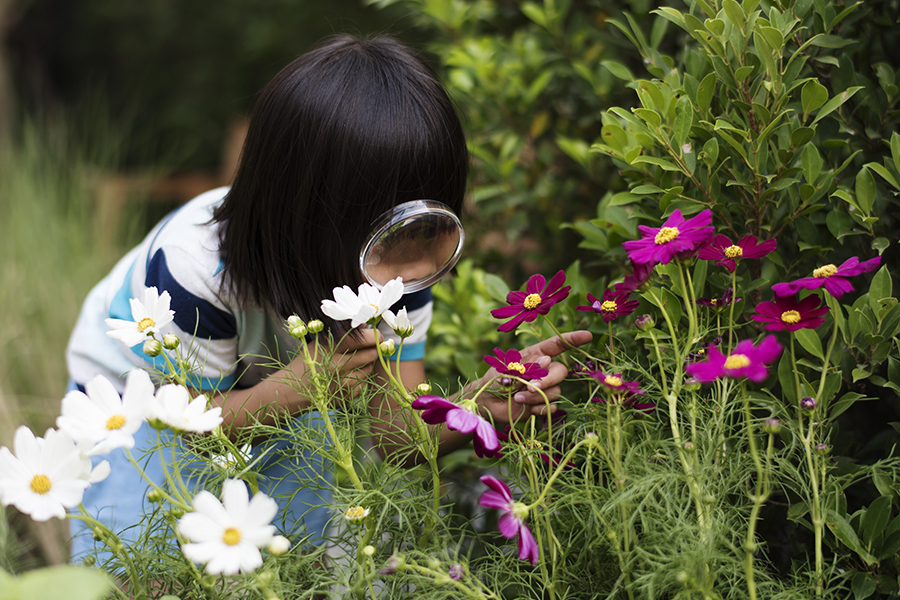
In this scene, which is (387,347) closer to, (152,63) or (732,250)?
(732,250)

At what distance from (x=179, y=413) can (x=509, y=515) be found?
0.27 meters

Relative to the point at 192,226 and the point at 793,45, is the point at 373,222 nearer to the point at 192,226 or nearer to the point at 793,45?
the point at 192,226

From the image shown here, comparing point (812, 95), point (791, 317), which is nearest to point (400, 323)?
point (791, 317)

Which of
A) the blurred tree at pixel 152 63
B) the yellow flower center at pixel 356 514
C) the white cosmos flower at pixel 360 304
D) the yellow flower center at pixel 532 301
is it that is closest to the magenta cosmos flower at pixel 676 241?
the yellow flower center at pixel 532 301

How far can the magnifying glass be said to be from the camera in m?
0.81

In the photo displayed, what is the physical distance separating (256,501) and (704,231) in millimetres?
430

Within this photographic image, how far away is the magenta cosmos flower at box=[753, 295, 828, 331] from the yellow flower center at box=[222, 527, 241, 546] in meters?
0.45

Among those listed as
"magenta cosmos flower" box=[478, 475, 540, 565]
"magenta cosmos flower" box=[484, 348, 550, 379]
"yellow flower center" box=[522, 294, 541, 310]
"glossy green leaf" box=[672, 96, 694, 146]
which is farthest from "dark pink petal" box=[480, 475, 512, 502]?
"glossy green leaf" box=[672, 96, 694, 146]

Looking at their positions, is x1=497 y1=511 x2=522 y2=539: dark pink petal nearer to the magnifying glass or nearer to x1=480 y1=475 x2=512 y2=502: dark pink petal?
x1=480 y1=475 x2=512 y2=502: dark pink petal

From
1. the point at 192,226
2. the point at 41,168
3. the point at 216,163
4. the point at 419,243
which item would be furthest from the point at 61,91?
the point at 419,243

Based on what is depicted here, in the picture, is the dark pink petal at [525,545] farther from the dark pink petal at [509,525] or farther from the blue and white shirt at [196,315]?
the blue and white shirt at [196,315]

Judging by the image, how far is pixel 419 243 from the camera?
833mm

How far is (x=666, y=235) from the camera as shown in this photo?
596 mm

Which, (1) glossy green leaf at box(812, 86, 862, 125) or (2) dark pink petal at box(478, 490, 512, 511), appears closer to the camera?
(2) dark pink petal at box(478, 490, 512, 511)
